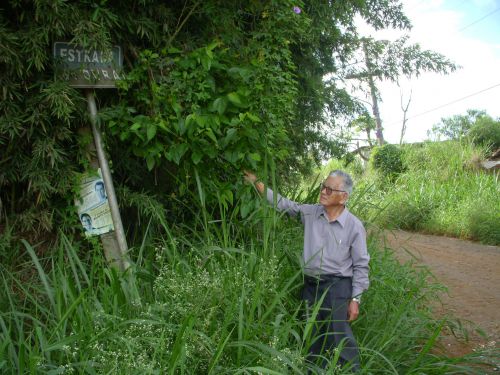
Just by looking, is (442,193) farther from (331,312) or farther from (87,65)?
(87,65)

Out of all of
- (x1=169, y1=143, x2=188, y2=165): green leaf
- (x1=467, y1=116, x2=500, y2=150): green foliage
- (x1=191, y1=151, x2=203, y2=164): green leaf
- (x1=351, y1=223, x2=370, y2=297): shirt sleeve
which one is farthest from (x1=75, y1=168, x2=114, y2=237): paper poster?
(x1=467, y1=116, x2=500, y2=150): green foliage

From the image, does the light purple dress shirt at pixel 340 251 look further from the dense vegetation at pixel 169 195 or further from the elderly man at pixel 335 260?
the dense vegetation at pixel 169 195

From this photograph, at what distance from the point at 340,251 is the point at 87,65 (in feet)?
6.49

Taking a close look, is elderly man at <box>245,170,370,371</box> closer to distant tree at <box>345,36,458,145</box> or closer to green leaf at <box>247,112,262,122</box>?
green leaf at <box>247,112,262,122</box>

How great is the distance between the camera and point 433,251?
28.5ft

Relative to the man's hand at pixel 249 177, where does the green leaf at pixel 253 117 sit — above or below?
above

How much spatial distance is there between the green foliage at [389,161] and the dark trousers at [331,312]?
1252 cm

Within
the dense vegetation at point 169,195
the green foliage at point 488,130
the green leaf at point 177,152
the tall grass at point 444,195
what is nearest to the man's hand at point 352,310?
the dense vegetation at point 169,195

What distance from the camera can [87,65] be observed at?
3.54 m

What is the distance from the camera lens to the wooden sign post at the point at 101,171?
351 cm

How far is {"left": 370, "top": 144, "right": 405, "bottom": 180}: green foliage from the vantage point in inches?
624

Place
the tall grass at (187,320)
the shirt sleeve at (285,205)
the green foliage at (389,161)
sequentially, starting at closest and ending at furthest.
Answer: the tall grass at (187,320) → the shirt sleeve at (285,205) → the green foliage at (389,161)

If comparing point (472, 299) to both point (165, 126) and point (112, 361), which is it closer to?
point (165, 126)

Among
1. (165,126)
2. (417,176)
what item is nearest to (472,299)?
(165,126)
